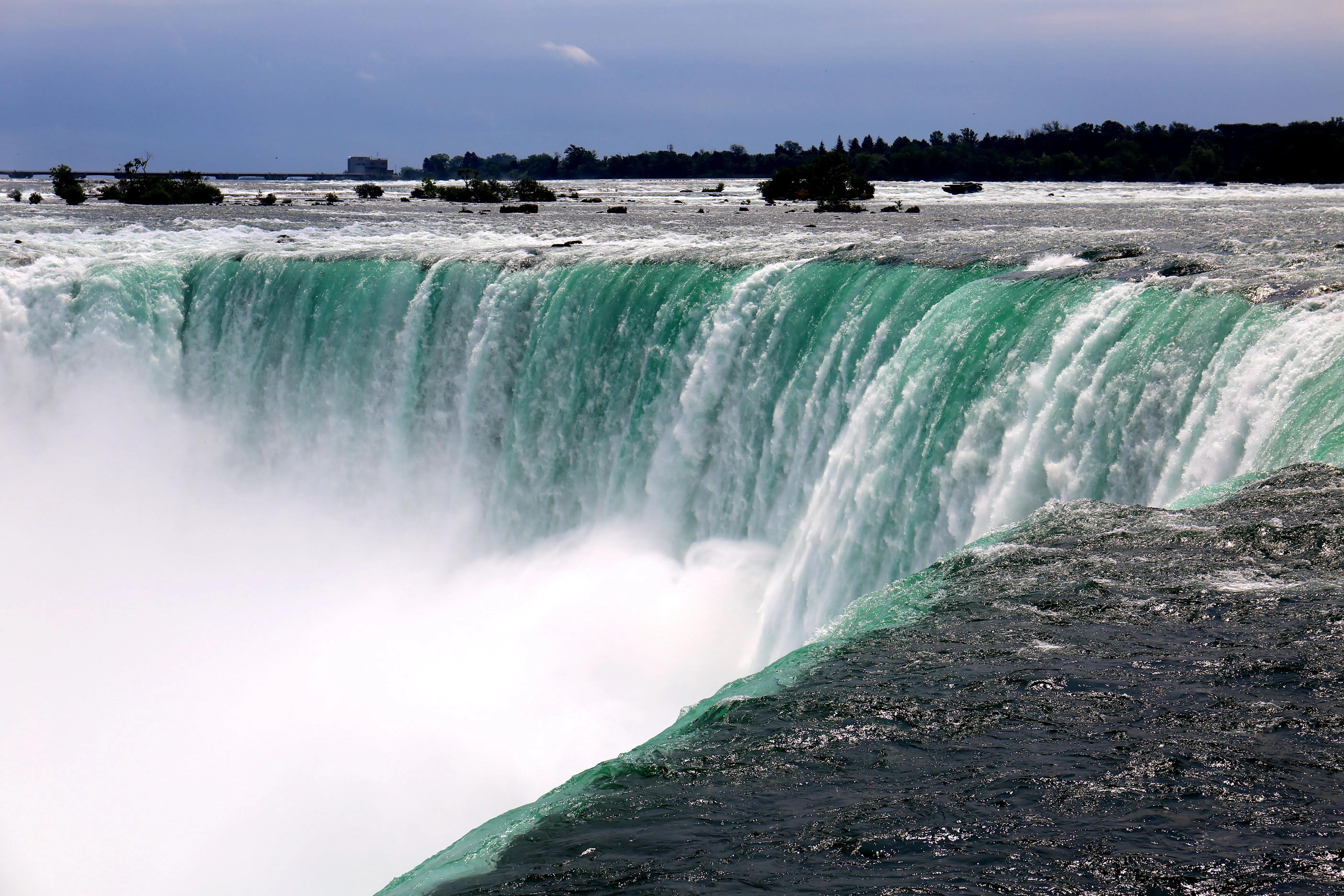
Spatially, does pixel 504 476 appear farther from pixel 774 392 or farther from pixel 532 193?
pixel 532 193

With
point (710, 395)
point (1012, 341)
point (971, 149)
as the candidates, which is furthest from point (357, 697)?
point (971, 149)

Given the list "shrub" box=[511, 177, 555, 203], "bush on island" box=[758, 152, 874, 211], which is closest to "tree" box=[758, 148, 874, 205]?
"bush on island" box=[758, 152, 874, 211]

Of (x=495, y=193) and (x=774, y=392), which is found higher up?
(x=495, y=193)

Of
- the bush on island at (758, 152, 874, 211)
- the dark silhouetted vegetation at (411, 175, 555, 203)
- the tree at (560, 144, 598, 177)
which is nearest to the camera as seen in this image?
the bush on island at (758, 152, 874, 211)

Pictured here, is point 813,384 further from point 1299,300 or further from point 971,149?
point 971,149

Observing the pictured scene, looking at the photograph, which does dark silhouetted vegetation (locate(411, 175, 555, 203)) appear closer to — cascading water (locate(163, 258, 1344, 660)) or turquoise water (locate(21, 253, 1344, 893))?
turquoise water (locate(21, 253, 1344, 893))

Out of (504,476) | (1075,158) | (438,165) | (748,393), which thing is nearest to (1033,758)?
(748,393)
